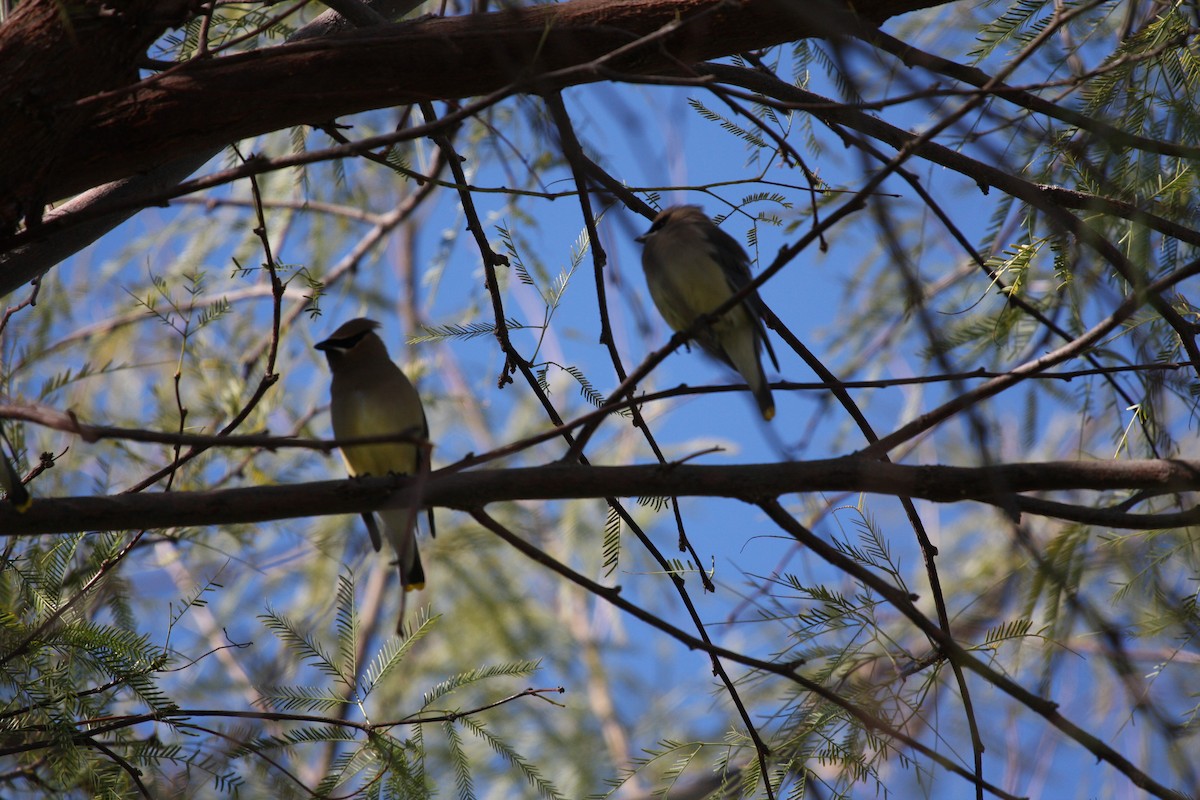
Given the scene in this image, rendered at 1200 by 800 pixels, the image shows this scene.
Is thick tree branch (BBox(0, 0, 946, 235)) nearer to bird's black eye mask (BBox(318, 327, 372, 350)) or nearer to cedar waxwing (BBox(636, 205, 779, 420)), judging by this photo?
cedar waxwing (BBox(636, 205, 779, 420))

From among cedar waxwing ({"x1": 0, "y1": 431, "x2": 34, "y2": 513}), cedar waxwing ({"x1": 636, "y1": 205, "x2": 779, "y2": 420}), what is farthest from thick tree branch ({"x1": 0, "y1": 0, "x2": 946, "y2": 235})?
cedar waxwing ({"x1": 636, "y1": 205, "x2": 779, "y2": 420})

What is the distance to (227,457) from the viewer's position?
4.85m

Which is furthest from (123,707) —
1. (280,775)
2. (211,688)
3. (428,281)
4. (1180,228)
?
(1180,228)

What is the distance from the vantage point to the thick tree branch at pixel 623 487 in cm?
251

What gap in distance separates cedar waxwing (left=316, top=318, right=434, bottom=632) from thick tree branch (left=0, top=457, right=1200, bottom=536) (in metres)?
1.45

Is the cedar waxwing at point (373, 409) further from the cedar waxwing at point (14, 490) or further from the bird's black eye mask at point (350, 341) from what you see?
the cedar waxwing at point (14, 490)

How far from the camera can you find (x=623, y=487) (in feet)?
8.43

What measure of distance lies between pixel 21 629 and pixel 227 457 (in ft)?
6.57

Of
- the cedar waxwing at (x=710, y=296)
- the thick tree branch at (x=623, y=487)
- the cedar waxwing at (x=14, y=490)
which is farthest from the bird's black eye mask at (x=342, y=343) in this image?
the cedar waxwing at (x=14, y=490)

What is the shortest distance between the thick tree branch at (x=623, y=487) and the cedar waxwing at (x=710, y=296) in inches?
53.0

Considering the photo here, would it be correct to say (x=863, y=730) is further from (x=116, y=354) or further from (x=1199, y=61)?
→ (x=116, y=354)

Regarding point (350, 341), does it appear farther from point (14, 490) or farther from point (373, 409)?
point (14, 490)

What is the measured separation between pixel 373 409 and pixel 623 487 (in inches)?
72.5

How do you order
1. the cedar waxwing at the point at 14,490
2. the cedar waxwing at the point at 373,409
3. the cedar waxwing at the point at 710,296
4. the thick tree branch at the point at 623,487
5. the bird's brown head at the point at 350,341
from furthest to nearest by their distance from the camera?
the bird's brown head at the point at 350,341 → the cedar waxwing at the point at 373,409 → the cedar waxwing at the point at 710,296 → the thick tree branch at the point at 623,487 → the cedar waxwing at the point at 14,490
